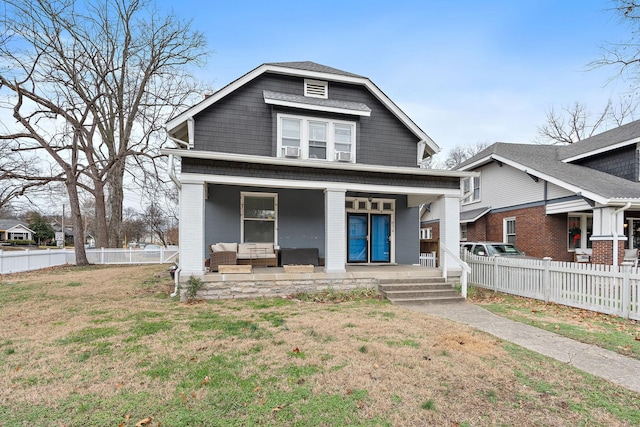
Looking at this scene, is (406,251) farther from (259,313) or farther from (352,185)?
(259,313)

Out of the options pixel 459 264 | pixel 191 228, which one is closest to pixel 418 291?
pixel 459 264

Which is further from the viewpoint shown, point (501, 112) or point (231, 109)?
point (501, 112)

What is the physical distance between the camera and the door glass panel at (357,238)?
1166 centimetres

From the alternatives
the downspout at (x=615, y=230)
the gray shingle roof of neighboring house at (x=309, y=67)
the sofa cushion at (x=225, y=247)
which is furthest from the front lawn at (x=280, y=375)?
the downspout at (x=615, y=230)

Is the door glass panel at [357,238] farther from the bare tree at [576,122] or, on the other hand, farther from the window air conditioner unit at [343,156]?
the bare tree at [576,122]

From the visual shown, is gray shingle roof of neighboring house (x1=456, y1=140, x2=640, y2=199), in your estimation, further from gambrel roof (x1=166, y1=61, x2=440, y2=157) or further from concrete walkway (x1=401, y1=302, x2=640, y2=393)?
concrete walkway (x1=401, y1=302, x2=640, y2=393)

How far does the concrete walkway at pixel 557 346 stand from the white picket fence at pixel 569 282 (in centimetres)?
226

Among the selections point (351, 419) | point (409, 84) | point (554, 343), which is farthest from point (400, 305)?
point (409, 84)

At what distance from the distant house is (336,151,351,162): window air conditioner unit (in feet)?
210

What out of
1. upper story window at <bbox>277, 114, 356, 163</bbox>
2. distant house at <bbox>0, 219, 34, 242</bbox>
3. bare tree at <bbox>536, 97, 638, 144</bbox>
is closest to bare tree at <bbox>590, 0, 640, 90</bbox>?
upper story window at <bbox>277, 114, 356, 163</bbox>

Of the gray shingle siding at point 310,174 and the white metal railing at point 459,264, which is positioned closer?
the gray shingle siding at point 310,174

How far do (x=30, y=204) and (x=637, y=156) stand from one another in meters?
31.4

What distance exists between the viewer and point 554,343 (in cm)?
523

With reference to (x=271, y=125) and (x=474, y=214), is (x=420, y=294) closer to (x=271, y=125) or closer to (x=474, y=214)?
(x=271, y=125)
